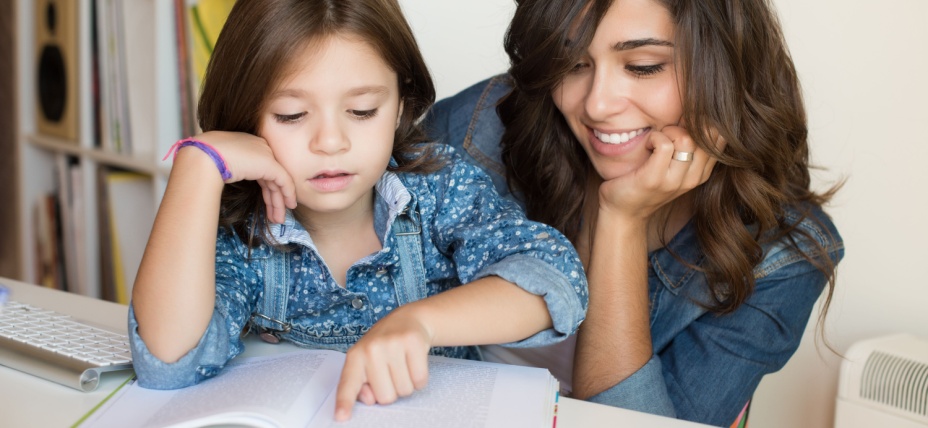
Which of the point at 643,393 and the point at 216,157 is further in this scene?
the point at 643,393

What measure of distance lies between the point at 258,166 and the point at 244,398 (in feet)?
0.93

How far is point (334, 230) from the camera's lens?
112 centimetres

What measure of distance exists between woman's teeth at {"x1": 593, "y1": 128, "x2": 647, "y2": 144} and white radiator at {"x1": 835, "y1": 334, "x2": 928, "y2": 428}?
495mm

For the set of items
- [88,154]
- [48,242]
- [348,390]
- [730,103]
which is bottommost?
[48,242]

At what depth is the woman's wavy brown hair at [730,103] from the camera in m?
1.08

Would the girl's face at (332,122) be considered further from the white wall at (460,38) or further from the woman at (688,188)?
the white wall at (460,38)

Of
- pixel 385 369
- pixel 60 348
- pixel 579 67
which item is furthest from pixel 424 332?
pixel 579 67

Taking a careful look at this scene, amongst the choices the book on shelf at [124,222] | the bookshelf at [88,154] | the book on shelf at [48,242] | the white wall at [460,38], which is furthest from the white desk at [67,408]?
the book on shelf at [48,242]

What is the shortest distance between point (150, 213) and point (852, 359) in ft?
5.70

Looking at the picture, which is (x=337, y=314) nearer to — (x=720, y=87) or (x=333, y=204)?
(x=333, y=204)

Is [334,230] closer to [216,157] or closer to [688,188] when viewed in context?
[216,157]

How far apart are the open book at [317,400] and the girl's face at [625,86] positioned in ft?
1.34

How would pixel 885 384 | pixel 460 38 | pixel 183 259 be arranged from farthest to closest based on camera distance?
pixel 460 38
pixel 885 384
pixel 183 259

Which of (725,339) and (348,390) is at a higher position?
(348,390)
